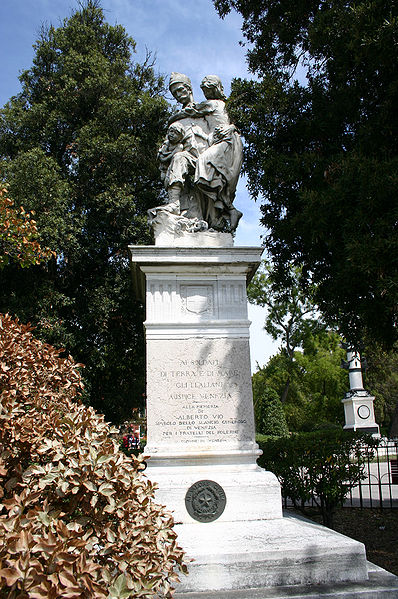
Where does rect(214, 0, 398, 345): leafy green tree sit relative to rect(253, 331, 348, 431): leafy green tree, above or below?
above

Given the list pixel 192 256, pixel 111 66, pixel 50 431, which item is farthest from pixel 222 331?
pixel 111 66

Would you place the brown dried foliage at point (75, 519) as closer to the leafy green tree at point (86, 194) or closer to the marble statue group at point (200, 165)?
the marble statue group at point (200, 165)

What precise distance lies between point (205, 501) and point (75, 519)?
7.23 feet

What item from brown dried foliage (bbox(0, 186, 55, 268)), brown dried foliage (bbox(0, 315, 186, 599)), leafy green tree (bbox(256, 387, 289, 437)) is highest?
brown dried foliage (bbox(0, 186, 55, 268))

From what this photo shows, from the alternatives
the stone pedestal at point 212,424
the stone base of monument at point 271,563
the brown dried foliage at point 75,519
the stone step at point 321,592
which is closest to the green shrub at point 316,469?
the stone pedestal at point 212,424

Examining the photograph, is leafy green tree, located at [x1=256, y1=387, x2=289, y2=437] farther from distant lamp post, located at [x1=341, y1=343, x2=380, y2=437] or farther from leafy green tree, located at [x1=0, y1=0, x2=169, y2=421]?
leafy green tree, located at [x1=0, y1=0, x2=169, y2=421]

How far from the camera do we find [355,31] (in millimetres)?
6211

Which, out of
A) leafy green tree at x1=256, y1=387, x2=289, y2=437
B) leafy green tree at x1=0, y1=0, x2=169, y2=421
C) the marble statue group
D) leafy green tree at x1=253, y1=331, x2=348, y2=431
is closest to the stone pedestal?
the marble statue group

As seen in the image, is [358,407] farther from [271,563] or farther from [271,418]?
[271,563]

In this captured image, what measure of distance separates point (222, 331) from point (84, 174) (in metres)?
8.38

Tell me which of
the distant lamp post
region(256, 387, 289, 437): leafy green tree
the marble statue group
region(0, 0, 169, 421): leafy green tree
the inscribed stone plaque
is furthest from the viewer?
region(256, 387, 289, 437): leafy green tree

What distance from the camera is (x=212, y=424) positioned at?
4.87 m

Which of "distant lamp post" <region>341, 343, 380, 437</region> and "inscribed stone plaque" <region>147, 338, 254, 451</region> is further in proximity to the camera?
"distant lamp post" <region>341, 343, 380, 437</region>

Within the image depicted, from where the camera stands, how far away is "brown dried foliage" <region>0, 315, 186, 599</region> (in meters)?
1.97
